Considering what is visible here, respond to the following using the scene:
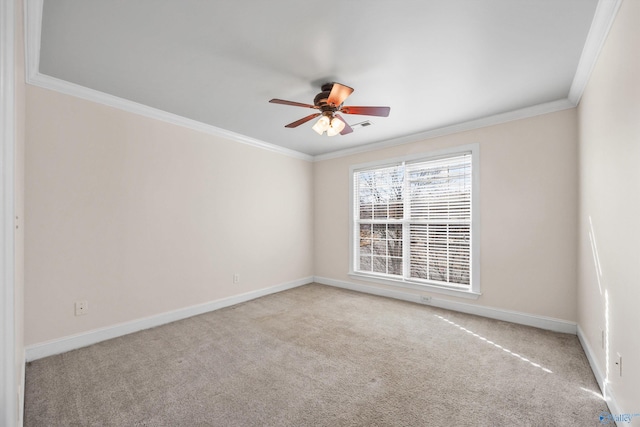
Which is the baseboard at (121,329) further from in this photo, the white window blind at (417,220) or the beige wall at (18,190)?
the white window blind at (417,220)

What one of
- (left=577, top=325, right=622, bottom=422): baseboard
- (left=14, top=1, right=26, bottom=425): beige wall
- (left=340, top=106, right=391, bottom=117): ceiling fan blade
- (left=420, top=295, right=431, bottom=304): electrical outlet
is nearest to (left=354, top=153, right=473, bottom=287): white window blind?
(left=420, top=295, right=431, bottom=304): electrical outlet

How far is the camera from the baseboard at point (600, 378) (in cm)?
181

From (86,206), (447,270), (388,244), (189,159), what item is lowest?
(447,270)

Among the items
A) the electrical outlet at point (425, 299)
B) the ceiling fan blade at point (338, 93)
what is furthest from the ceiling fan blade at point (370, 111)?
the electrical outlet at point (425, 299)

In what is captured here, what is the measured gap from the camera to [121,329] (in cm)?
299

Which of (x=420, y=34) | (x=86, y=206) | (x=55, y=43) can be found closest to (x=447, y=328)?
(x=420, y=34)

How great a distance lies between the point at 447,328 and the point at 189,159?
12.1 feet

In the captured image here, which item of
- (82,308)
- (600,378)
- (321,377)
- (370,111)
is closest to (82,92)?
(82,308)

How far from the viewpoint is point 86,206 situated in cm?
278

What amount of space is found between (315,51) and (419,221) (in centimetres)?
285

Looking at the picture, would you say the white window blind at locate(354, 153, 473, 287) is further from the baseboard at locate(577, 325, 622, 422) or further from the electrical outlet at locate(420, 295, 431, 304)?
the baseboard at locate(577, 325, 622, 422)

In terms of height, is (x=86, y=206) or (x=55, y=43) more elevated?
(x=55, y=43)

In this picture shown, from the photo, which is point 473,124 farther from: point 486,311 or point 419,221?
point 486,311

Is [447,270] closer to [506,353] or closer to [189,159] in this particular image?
[506,353]
